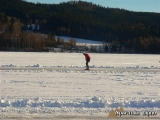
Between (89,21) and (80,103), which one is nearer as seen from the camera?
(80,103)

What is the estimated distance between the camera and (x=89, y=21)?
135125 millimetres

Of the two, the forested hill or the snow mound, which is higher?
the forested hill

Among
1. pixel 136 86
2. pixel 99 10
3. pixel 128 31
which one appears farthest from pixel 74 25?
pixel 136 86

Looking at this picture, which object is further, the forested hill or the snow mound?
the forested hill

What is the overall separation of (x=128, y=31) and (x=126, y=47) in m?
20.2

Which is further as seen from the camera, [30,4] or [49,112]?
[30,4]

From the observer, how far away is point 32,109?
350 inches

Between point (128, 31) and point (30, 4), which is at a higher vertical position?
point (30, 4)

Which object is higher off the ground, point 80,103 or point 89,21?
point 89,21

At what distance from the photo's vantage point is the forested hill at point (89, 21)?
397 ft

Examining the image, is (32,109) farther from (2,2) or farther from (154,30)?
(2,2)

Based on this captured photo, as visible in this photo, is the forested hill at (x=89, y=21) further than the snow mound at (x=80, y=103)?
Yes

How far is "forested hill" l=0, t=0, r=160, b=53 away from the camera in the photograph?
121 metres

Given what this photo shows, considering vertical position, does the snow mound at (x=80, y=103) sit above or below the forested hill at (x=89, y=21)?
below
